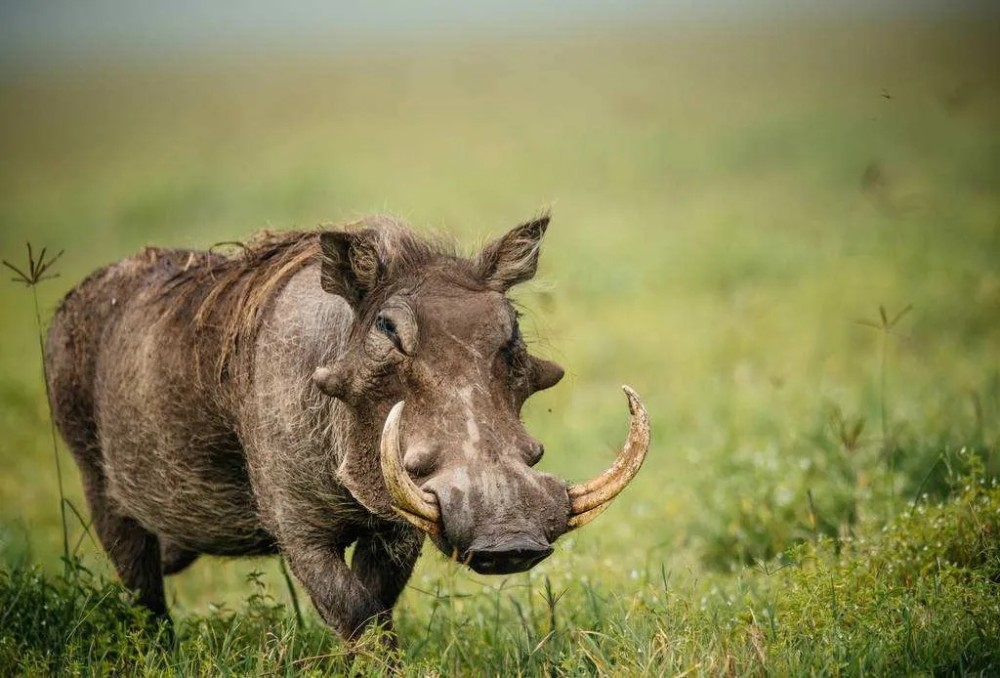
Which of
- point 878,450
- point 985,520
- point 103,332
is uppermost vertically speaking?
point 103,332

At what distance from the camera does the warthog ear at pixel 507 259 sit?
3.89 meters

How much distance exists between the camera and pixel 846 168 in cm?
1708

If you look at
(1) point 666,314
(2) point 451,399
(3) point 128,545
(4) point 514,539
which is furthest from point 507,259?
(1) point 666,314

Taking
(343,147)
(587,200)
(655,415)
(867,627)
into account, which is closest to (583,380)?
(655,415)

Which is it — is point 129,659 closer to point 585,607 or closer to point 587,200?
point 585,607

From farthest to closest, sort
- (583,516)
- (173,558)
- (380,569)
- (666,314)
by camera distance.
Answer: (666,314) < (173,558) < (380,569) < (583,516)

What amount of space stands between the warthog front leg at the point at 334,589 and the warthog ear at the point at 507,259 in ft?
3.23

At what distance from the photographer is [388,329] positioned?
3.59 meters

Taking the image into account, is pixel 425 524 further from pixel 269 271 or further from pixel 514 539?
pixel 269 271

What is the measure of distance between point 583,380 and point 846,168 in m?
8.54

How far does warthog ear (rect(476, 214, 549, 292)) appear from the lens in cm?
389

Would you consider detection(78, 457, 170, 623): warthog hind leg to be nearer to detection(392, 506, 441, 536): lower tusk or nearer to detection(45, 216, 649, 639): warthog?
detection(45, 216, 649, 639): warthog

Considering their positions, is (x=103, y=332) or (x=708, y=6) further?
(x=708, y=6)

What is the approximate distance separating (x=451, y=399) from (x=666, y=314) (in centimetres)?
824
